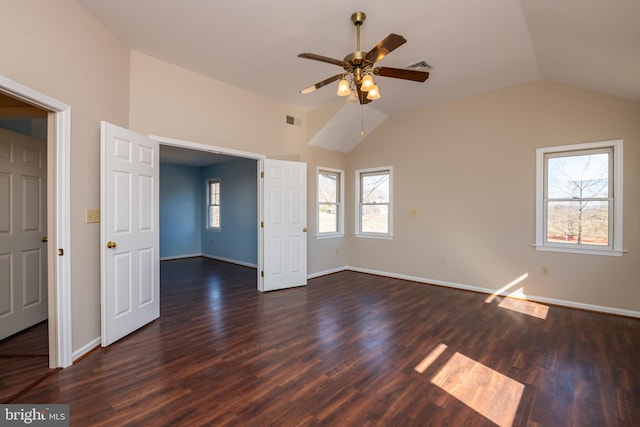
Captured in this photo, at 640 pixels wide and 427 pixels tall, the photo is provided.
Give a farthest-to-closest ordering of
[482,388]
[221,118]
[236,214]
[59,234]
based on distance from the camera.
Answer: [236,214] < [221,118] < [59,234] < [482,388]

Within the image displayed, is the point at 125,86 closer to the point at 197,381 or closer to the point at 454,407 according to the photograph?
the point at 197,381

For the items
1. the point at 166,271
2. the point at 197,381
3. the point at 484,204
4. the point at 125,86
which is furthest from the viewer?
the point at 166,271

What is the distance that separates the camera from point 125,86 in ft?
10.3

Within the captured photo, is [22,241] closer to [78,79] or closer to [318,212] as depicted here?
[78,79]

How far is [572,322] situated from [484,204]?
188 centimetres

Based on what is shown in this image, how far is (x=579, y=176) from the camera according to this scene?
389cm

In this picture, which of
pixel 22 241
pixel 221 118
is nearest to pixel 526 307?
pixel 221 118

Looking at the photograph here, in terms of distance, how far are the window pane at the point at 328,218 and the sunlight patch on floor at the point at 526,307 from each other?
3.17 m

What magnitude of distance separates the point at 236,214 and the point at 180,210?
6.14 feet

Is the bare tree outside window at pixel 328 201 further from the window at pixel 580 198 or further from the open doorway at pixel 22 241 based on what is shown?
the open doorway at pixel 22 241

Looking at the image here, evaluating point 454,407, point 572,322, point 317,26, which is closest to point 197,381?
point 454,407

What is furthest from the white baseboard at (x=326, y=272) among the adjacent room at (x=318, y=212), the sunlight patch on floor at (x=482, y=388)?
the sunlight patch on floor at (x=482, y=388)

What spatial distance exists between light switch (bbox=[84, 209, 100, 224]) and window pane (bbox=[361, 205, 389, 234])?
4.53 metres

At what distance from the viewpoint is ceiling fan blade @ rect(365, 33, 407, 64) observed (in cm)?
206
